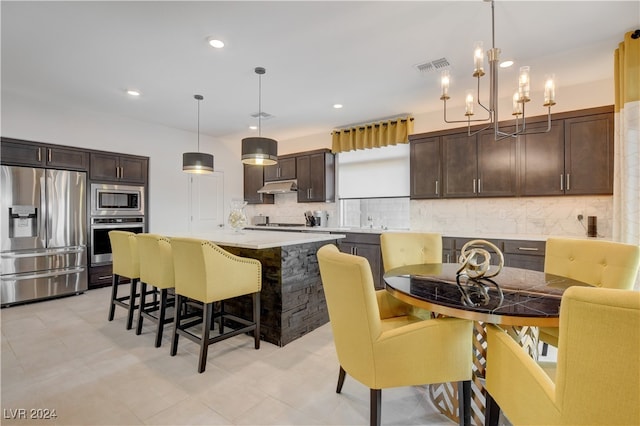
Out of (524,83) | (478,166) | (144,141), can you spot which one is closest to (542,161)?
(478,166)

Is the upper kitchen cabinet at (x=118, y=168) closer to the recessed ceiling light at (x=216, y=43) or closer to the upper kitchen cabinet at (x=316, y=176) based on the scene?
the upper kitchen cabinet at (x=316, y=176)

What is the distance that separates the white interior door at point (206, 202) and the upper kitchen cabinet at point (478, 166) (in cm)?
432

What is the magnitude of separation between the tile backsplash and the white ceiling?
55.8 inches

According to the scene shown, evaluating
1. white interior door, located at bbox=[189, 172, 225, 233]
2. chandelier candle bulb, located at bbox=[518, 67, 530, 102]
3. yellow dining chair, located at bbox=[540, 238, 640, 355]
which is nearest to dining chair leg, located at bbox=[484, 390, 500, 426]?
yellow dining chair, located at bbox=[540, 238, 640, 355]

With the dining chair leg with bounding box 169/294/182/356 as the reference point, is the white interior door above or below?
above

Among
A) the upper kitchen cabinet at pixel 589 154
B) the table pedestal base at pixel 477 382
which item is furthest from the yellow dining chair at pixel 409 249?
the upper kitchen cabinet at pixel 589 154

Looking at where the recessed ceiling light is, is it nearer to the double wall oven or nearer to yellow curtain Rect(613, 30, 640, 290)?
the double wall oven

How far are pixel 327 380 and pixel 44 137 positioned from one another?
4.88 metres

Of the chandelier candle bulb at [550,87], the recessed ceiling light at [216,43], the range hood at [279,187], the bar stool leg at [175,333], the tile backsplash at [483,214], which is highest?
the recessed ceiling light at [216,43]

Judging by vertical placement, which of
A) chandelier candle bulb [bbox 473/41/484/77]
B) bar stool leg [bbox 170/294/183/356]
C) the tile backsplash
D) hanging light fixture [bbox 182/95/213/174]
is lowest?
bar stool leg [bbox 170/294/183/356]

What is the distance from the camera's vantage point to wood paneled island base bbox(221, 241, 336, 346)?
2.71 meters

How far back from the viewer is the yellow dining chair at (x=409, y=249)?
2635 mm

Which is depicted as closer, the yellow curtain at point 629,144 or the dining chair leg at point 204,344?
the dining chair leg at point 204,344

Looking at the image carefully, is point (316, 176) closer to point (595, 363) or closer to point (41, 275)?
point (41, 275)
